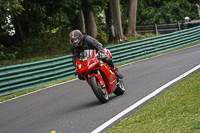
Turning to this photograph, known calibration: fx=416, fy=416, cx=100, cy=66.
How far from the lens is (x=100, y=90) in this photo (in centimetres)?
902

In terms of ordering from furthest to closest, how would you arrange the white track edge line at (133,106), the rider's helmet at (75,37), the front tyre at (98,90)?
the rider's helmet at (75,37) < the front tyre at (98,90) < the white track edge line at (133,106)

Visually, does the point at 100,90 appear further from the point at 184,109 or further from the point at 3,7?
the point at 3,7

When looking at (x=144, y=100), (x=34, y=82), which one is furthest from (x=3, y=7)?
(x=144, y=100)

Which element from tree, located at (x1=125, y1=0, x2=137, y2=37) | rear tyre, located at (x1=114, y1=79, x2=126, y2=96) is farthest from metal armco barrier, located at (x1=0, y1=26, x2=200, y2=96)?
tree, located at (x1=125, y1=0, x2=137, y2=37)

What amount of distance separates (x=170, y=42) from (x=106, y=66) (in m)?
17.1

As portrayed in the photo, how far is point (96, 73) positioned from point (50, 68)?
8090 millimetres

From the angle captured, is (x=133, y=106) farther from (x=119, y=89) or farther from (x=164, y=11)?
(x=164, y=11)

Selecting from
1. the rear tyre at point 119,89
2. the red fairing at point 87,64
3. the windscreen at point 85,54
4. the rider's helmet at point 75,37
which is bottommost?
the rear tyre at point 119,89

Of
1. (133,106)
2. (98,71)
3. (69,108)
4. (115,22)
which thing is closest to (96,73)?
(98,71)

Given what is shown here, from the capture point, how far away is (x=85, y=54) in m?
9.12

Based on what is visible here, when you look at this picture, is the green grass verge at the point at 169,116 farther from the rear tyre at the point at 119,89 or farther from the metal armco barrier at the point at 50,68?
the metal armco barrier at the point at 50,68

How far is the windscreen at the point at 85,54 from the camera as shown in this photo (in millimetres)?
9078

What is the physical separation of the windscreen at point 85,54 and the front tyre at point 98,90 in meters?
0.51

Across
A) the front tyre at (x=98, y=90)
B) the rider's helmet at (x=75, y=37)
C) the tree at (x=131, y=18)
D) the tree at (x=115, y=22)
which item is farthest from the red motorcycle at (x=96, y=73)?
the tree at (x=131, y=18)
